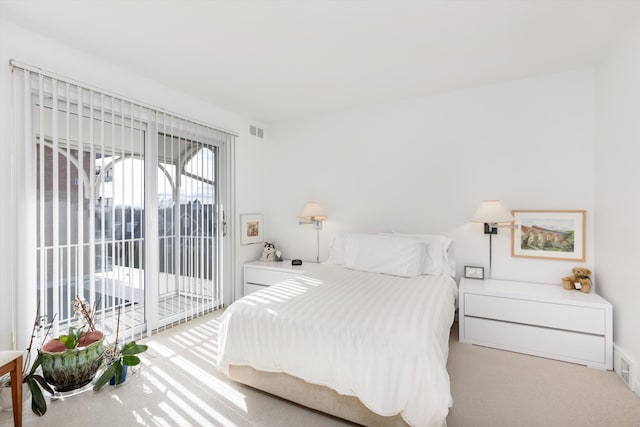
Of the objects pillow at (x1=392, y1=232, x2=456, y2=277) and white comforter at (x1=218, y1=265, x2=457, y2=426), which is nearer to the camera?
white comforter at (x1=218, y1=265, x2=457, y2=426)

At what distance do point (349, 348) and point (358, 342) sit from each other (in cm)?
6

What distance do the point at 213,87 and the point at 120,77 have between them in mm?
848

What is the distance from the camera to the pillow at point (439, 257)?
301 centimetres

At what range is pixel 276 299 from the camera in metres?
2.18

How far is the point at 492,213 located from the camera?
2.83m

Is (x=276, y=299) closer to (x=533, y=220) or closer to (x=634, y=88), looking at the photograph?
(x=533, y=220)

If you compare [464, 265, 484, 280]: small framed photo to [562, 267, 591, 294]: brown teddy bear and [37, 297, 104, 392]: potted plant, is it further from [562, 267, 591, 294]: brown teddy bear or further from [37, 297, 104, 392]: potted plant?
[37, 297, 104, 392]: potted plant

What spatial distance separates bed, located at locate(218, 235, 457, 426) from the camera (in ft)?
4.95

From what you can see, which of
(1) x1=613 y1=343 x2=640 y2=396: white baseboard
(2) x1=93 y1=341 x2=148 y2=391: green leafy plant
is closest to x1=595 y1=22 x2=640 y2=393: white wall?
(1) x1=613 y1=343 x2=640 y2=396: white baseboard

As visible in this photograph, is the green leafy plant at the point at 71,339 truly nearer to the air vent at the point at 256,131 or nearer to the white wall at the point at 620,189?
the air vent at the point at 256,131

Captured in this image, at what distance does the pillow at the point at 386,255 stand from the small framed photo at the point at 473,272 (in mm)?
523

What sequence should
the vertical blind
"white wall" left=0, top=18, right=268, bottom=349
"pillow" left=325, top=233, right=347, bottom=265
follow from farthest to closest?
"pillow" left=325, top=233, right=347, bottom=265 → the vertical blind → "white wall" left=0, top=18, right=268, bottom=349

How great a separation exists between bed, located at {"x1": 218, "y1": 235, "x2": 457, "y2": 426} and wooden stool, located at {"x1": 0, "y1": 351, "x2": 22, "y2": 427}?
110 centimetres

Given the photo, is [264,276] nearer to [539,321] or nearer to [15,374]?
[15,374]
